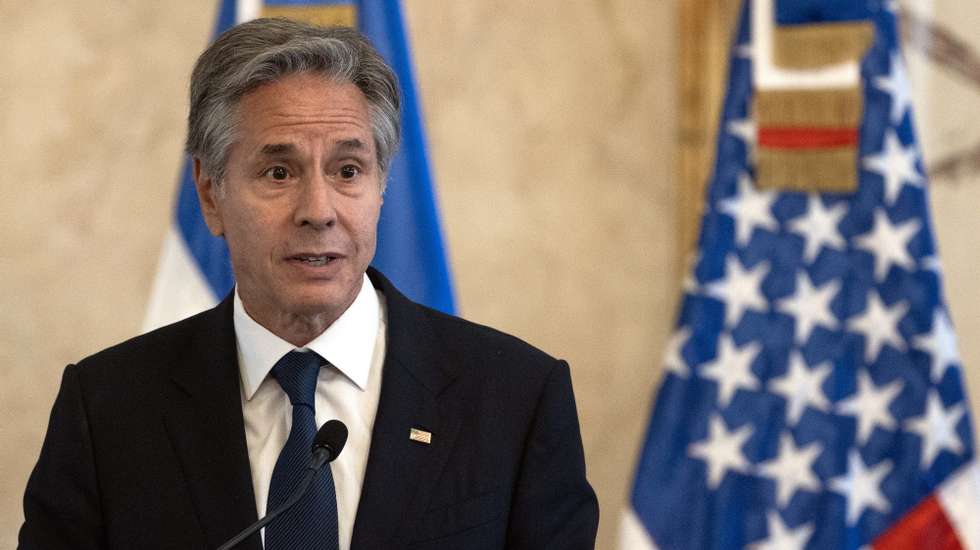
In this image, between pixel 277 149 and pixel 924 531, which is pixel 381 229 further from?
pixel 924 531

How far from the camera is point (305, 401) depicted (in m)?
1.84

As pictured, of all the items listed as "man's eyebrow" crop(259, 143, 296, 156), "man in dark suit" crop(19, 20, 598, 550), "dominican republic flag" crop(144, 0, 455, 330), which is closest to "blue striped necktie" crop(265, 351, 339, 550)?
"man in dark suit" crop(19, 20, 598, 550)

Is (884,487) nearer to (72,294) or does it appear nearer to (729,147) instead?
(729,147)

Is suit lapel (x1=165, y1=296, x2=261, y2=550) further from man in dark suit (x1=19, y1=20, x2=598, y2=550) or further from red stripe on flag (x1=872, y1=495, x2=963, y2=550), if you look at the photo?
red stripe on flag (x1=872, y1=495, x2=963, y2=550)

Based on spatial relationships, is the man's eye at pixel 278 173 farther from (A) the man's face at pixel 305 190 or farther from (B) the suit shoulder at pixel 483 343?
(B) the suit shoulder at pixel 483 343

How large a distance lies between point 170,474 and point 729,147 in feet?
7.99

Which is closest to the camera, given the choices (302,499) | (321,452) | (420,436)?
(321,452)

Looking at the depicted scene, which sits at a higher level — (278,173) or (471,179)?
(278,173)

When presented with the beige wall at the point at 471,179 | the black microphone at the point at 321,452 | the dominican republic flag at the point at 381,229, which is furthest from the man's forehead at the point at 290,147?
the beige wall at the point at 471,179

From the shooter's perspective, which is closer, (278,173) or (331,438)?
(331,438)

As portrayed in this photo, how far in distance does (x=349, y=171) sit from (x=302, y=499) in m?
0.51

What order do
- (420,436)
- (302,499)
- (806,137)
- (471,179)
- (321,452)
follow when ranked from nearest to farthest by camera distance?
(321,452) < (302,499) < (420,436) < (806,137) < (471,179)

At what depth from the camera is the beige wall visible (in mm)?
3680

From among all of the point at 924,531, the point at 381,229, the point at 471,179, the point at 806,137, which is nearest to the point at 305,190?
the point at 381,229
